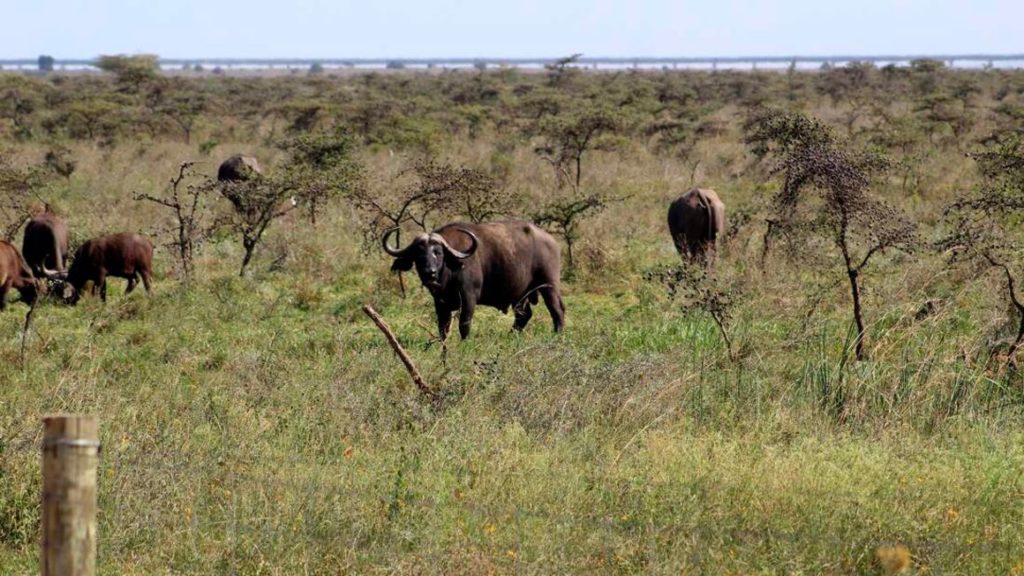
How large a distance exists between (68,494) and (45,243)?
11.5 meters

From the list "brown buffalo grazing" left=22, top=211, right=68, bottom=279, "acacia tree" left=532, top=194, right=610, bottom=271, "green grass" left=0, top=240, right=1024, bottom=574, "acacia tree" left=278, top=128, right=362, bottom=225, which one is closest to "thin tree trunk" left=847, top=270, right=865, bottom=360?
"green grass" left=0, top=240, right=1024, bottom=574

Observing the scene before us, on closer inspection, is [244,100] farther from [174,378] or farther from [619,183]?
[174,378]

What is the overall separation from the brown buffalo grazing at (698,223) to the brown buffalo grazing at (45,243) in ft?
23.2

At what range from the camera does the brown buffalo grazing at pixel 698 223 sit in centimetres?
1468

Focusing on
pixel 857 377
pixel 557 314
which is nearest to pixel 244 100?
pixel 557 314

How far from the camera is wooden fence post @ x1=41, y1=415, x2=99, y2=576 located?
12.7 feet

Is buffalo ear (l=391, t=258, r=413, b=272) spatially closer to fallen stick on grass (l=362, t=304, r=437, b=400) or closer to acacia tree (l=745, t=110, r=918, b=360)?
acacia tree (l=745, t=110, r=918, b=360)

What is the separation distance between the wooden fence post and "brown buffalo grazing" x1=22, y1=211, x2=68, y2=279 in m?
11.1

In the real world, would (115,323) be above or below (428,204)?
below

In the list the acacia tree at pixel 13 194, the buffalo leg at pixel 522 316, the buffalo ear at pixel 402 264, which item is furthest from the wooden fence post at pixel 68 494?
the acacia tree at pixel 13 194

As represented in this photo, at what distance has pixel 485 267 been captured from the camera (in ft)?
38.6

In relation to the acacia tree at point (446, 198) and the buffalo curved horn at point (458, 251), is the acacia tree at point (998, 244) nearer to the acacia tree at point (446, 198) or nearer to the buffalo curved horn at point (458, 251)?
the buffalo curved horn at point (458, 251)

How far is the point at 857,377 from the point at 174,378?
4.67m

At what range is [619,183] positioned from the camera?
2180 cm
